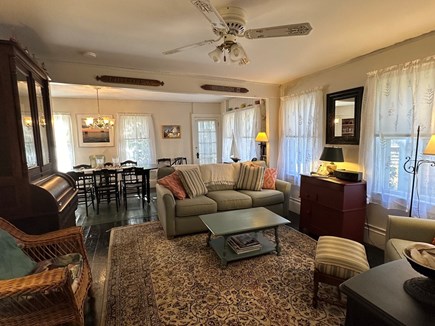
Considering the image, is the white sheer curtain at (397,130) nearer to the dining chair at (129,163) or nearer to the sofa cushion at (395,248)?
the sofa cushion at (395,248)

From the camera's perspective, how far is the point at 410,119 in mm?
2578

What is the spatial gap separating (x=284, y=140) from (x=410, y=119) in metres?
2.12

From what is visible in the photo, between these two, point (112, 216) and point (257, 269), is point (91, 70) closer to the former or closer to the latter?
point (112, 216)

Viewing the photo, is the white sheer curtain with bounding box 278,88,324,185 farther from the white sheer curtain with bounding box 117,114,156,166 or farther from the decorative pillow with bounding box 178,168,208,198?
the white sheer curtain with bounding box 117,114,156,166

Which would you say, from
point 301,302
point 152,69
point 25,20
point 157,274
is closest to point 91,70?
point 152,69

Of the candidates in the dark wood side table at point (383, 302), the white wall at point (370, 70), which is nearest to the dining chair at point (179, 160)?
the white wall at point (370, 70)

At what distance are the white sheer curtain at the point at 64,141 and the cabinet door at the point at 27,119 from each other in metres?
4.36

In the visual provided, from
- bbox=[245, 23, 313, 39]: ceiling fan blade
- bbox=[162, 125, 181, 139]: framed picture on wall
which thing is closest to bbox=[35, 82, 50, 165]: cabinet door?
bbox=[245, 23, 313, 39]: ceiling fan blade

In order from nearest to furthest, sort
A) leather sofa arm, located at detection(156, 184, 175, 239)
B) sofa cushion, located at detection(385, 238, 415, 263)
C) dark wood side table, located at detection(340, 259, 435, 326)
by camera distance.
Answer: dark wood side table, located at detection(340, 259, 435, 326) → sofa cushion, located at detection(385, 238, 415, 263) → leather sofa arm, located at detection(156, 184, 175, 239)

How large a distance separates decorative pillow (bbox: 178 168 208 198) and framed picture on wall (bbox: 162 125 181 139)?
348cm

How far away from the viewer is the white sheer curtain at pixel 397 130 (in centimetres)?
245

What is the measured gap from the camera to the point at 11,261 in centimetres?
146

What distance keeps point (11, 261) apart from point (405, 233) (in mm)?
3038

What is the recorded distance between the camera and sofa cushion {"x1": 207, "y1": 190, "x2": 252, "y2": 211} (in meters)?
3.39
